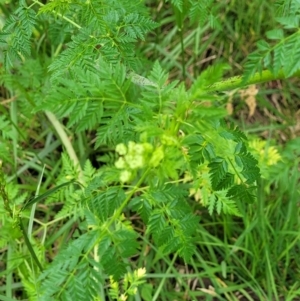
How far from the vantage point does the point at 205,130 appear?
46.5 inches

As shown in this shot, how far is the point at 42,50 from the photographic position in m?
2.58

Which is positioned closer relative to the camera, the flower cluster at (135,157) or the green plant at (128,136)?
the flower cluster at (135,157)

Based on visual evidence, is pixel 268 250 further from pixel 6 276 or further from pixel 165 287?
pixel 6 276

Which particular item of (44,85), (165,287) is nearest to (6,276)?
(165,287)

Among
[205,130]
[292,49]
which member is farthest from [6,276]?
[292,49]

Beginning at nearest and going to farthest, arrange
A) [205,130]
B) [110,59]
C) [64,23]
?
[205,130] < [110,59] < [64,23]

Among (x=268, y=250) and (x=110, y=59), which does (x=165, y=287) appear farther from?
(x=110, y=59)

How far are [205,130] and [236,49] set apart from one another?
171 cm

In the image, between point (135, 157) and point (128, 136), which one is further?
point (128, 136)

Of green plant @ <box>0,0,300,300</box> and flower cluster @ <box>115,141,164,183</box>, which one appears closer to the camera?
flower cluster @ <box>115,141,164,183</box>

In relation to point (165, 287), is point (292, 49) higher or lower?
higher

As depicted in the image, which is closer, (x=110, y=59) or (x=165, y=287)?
(x=110, y=59)

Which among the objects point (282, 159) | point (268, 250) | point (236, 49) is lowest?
point (268, 250)

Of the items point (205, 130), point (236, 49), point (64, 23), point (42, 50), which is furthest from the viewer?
point (236, 49)
